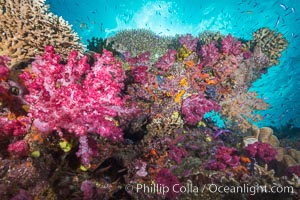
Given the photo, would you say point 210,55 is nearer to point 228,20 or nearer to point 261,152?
point 261,152

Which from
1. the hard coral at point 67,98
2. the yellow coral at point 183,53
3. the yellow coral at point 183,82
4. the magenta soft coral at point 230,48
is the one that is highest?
the magenta soft coral at point 230,48

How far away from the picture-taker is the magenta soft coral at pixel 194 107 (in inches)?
261

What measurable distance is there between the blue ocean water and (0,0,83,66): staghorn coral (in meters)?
10.5

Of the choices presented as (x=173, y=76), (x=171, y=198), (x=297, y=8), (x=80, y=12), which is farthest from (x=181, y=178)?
(x=80, y=12)

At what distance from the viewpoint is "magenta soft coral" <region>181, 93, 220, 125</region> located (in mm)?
6625

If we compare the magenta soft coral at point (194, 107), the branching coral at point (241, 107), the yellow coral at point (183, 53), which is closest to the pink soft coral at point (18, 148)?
the magenta soft coral at point (194, 107)

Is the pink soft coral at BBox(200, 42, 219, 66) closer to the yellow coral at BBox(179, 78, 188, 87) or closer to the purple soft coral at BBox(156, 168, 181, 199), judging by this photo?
the yellow coral at BBox(179, 78, 188, 87)

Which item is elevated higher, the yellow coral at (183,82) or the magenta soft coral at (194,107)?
the yellow coral at (183,82)

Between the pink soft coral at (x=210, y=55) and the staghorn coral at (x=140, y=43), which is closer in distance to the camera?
the pink soft coral at (x=210, y=55)

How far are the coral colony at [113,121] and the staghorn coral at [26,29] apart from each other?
2 centimetres

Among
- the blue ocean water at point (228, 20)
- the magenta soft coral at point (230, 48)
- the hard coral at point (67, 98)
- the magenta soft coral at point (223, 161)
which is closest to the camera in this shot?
the hard coral at point (67, 98)

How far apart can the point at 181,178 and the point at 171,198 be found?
695mm

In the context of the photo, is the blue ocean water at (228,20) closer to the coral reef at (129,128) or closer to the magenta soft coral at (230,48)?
the magenta soft coral at (230,48)

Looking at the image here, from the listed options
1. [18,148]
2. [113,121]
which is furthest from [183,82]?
[18,148]
